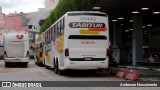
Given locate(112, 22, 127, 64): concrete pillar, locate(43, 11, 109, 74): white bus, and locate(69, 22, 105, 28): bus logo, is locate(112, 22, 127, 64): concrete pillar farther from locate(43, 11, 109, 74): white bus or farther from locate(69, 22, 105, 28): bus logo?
locate(69, 22, 105, 28): bus logo

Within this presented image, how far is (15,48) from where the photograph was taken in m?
37.5

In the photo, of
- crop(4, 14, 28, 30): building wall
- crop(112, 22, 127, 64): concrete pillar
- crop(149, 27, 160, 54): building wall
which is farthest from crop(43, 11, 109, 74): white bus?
crop(4, 14, 28, 30): building wall

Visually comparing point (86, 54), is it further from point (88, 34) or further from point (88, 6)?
point (88, 6)

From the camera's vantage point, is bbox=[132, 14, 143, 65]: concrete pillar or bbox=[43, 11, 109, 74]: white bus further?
bbox=[132, 14, 143, 65]: concrete pillar

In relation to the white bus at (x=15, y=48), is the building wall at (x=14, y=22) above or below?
above

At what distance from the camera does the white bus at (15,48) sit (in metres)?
37.5

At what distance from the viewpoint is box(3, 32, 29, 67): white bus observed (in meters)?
37.5

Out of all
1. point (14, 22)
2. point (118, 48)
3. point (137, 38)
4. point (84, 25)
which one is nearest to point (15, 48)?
point (137, 38)

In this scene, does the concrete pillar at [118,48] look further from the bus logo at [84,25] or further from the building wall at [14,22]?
the building wall at [14,22]

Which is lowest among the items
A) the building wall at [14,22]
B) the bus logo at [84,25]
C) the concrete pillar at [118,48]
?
the concrete pillar at [118,48]

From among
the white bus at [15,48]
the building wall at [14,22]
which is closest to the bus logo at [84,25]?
the white bus at [15,48]

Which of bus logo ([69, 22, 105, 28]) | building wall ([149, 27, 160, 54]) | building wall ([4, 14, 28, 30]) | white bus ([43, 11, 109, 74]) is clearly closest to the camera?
white bus ([43, 11, 109, 74])

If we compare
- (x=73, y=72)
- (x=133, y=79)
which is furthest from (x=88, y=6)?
(x=133, y=79)

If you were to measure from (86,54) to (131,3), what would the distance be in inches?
361
